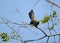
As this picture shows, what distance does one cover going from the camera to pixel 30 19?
2328 mm

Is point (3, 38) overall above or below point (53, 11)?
below

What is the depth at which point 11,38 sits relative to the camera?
2.52 meters

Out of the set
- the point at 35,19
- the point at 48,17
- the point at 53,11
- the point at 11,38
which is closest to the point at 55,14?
the point at 53,11

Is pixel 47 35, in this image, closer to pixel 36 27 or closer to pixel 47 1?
pixel 36 27

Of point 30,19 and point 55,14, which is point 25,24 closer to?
point 30,19

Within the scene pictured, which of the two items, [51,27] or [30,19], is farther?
[51,27]

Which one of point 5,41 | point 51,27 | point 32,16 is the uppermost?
point 32,16

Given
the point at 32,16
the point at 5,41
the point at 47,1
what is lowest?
the point at 5,41

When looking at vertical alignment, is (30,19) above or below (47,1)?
below

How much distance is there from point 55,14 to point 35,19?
15.2 inches

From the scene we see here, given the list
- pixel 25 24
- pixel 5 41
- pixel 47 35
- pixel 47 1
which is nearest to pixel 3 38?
pixel 5 41

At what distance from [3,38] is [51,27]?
701 mm

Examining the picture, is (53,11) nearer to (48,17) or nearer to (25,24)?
(48,17)

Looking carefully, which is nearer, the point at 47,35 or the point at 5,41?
the point at 47,35
